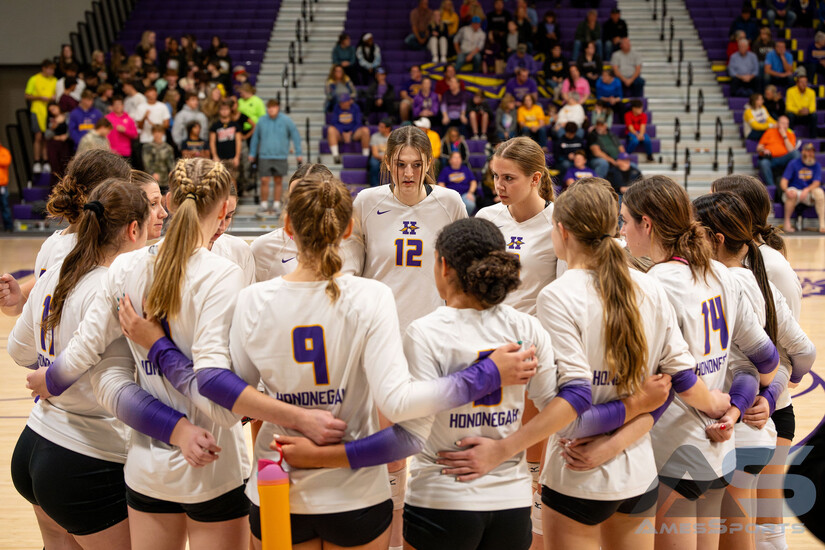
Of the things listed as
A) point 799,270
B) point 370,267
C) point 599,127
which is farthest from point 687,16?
point 370,267

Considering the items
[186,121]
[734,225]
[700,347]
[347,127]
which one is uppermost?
[186,121]

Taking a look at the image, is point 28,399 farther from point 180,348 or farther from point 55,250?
point 180,348

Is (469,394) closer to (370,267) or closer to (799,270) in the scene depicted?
(370,267)

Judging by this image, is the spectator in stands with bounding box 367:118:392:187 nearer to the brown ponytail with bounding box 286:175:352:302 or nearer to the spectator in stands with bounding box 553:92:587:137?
the spectator in stands with bounding box 553:92:587:137

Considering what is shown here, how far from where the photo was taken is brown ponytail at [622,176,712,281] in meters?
2.61

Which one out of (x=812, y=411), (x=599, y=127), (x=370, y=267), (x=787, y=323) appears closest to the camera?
(x=787, y=323)

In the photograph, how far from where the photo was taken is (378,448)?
2.13 meters

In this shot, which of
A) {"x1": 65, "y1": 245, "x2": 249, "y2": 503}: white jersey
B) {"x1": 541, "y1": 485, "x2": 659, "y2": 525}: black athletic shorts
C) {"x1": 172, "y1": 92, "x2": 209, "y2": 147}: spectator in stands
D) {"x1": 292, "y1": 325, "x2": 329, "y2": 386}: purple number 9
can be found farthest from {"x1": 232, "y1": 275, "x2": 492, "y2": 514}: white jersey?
{"x1": 172, "y1": 92, "x2": 209, "y2": 147}: spectator in stands

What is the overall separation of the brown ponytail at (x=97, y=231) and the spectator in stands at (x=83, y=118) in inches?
470

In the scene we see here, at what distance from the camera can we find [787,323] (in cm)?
298

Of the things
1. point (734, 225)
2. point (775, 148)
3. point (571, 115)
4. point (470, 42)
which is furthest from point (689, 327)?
point (470, 42)

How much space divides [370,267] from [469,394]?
163 centimetres

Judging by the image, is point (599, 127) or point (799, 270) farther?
point (599, 127)

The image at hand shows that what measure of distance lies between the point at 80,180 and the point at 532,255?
186 cm
